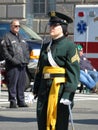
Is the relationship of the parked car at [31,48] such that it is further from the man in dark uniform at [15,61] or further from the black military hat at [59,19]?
the black military hat at [59,19]

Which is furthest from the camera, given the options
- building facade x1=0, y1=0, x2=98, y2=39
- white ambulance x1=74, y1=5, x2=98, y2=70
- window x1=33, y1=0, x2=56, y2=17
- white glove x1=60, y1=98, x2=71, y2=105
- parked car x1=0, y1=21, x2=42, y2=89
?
window x1=33, y1=0, x2=56, y2=17

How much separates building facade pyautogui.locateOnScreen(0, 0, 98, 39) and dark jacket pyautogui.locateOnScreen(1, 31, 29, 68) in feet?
41.2

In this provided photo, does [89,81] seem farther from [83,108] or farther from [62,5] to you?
[62,5]

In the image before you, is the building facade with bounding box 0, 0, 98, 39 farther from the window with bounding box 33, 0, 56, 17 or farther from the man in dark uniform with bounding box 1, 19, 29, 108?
the man in dark uniform with bounding box 1, 19, 29, 108

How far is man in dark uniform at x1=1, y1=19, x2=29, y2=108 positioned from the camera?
13984 millimetres

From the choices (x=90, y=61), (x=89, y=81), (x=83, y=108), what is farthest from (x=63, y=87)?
(x=90, y=61)

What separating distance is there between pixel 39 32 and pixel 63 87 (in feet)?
61.8

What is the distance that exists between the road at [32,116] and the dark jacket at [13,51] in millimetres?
996

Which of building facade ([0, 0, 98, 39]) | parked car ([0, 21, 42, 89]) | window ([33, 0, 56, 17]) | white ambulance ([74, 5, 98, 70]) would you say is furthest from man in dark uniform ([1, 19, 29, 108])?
window ([33, 0, 56, 17])

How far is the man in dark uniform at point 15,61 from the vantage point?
13984mm

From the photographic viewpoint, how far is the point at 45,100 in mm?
7863

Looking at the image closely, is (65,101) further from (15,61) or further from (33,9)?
(33,9)

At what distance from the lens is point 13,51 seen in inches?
551

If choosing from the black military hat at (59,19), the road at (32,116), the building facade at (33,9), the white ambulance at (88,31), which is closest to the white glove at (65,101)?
the black military hat at (59,19)
